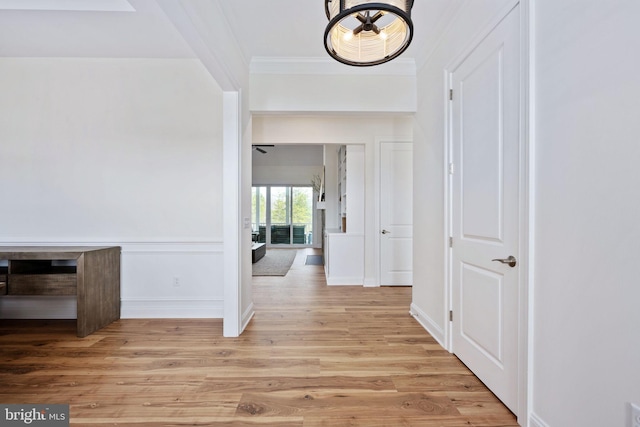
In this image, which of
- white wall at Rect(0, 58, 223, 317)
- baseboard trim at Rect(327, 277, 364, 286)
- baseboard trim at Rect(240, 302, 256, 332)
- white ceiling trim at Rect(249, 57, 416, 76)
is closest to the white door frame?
white ceiling trim at Rect(249, 57, 416, 76)

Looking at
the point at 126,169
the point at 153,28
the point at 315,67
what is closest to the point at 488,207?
the point at 315,67

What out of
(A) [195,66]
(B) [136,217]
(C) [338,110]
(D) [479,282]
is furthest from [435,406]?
(A) [195,66]

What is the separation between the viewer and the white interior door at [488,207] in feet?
5.09

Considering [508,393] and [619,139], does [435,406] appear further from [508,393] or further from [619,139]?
[619,139]

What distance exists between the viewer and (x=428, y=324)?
2.65m

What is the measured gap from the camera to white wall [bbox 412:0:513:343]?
2.14 m

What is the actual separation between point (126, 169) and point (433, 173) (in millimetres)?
3089

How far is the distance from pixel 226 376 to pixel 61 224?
2.50m

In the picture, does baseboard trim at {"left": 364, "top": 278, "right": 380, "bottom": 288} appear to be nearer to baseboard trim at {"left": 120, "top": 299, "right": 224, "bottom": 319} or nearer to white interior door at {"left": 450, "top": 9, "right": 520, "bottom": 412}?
white interior door at {"left": 450, "top": 9, "right": 520, "bottom": 412}

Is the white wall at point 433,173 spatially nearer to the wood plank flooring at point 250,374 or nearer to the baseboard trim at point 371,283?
the wood plank flooring at point 250,374

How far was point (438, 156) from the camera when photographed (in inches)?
95.4

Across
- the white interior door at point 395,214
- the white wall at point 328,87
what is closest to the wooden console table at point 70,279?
the white wall at point 328,87

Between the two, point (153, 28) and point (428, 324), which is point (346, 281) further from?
point (153, 28)

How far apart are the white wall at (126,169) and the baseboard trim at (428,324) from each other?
2075 mm
